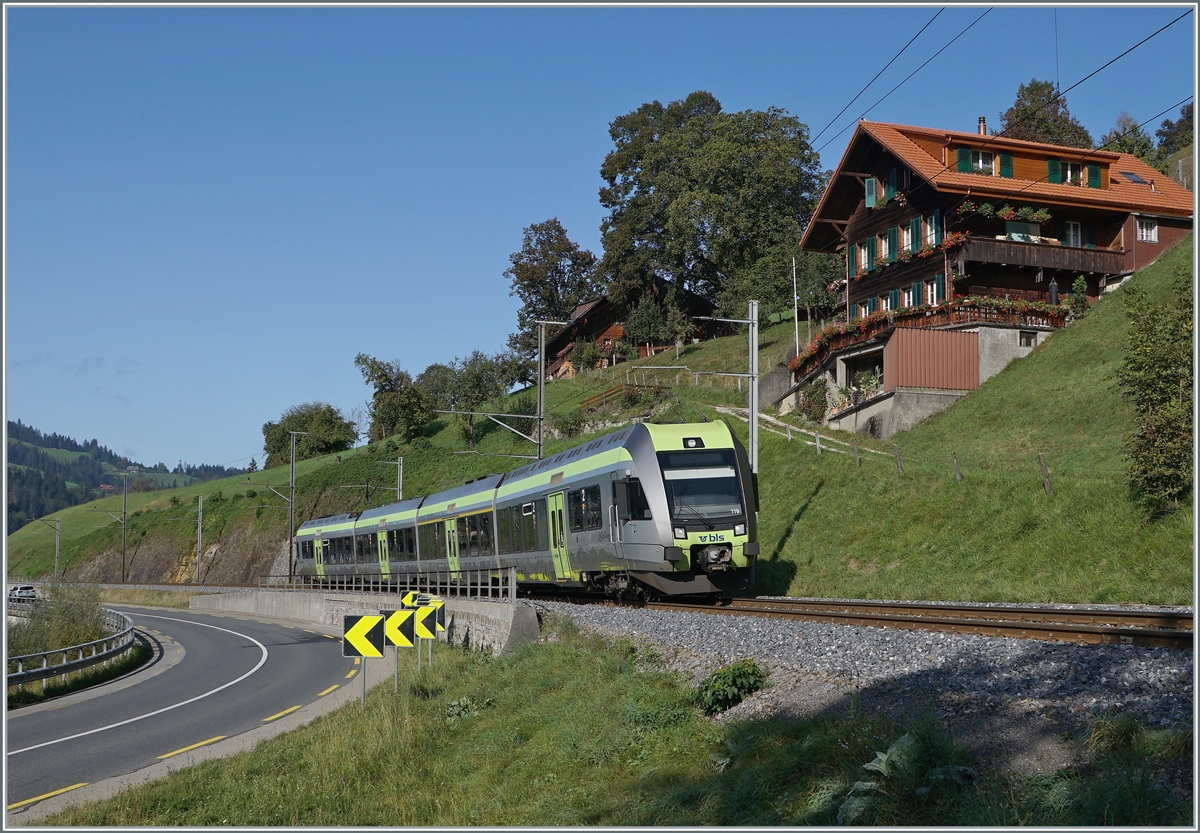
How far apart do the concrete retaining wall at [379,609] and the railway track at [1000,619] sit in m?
2.79

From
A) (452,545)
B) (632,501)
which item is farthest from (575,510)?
(452,545)

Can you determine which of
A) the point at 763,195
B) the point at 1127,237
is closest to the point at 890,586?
the point at 1127,237

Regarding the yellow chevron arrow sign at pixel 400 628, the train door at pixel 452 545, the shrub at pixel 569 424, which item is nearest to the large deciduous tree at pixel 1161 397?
the yellow chevron arrow sign at pixel 400 628

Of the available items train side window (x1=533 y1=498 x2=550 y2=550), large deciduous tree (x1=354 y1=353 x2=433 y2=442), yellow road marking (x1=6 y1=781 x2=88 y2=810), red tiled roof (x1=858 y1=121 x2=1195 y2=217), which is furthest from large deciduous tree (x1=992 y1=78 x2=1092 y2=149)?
yellow road marking (x1=6 y1=781 x2=88 y2=810)

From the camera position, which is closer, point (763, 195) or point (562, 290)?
point (763, 195)

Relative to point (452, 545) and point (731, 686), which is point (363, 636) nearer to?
point (731, 686)

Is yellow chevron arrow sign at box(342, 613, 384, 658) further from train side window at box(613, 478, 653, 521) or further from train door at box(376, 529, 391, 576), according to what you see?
train door at box(376, 529, 391, 576)

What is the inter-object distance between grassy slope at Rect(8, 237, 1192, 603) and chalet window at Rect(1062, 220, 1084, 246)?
3.48 meters

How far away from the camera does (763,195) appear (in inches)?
2827

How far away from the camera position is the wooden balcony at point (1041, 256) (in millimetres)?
42484

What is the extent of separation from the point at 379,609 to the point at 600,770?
26.6m

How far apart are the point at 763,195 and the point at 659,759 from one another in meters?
64.3

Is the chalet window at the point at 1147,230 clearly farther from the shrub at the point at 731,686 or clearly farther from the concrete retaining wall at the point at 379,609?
the shrub at the point at 731,686

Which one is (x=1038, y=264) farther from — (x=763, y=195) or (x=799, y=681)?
(x=799, y=681)
